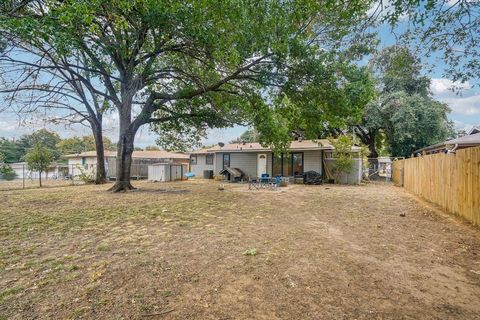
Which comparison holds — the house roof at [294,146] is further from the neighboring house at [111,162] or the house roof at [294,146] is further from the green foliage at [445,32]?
the green foliage at [445,32]

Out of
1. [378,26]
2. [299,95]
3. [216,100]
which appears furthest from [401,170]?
[378,26]

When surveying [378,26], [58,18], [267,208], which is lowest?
[267,208]

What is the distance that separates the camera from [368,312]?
260 centimetres

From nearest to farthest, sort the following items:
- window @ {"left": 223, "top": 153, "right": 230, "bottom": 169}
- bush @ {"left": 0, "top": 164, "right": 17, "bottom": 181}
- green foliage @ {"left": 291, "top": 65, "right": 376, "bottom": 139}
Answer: green foliage @ {"left": 291, "top": 65, "right": 376, "bottom": 139}, bush @ {"left": 0, "top": 164, "right": 17, "bottom": 181}, window @ {"left": 223, "top": 153, "right": 230, "bottom": 169}

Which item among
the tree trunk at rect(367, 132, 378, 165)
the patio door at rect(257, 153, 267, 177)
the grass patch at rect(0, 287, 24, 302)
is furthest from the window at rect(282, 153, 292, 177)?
the grass patch at rect(0, 287, 24, 302)

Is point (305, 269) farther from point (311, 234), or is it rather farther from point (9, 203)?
point (9, 203)

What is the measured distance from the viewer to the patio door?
21438mm

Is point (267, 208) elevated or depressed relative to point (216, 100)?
depressed

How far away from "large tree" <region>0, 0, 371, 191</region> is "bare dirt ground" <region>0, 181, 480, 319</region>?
3.95m

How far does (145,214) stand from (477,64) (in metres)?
7.87

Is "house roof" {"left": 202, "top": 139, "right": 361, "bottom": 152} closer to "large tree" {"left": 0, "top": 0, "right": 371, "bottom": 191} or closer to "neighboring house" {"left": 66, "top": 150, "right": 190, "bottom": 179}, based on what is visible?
"large tree" {"left": 0, "top": 0, "right": 371, "bottom": 191}

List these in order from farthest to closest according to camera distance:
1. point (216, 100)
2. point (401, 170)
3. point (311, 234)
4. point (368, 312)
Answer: point (401, 170)
point (216, 100)
point (311, 234)
point (368, 312)

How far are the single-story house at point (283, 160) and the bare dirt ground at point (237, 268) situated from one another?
1220cm

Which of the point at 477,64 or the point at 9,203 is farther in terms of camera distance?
the point at 9,203
